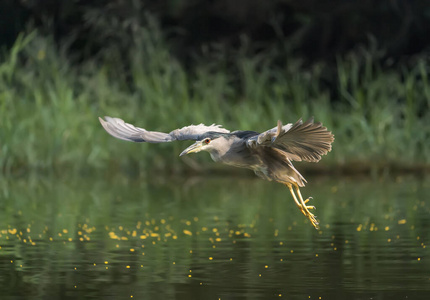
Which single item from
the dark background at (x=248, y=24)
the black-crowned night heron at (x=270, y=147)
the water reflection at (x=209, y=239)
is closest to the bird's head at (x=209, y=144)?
the black-crowned night heron at (x=270, y=147)

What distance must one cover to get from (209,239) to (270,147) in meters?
1.98

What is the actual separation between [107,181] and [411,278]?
26.6 ft

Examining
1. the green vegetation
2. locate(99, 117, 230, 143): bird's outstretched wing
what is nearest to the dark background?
the green vegetation

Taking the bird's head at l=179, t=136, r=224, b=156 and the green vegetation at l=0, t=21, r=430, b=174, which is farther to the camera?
the green vegetation at l=0, t=21, r=430, b=174

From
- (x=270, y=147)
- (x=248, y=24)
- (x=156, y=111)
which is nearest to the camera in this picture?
(x=270, y=147)

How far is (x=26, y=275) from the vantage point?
28.1ft

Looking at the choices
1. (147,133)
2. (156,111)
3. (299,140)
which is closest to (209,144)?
(299,140)

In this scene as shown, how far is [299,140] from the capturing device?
8.45m

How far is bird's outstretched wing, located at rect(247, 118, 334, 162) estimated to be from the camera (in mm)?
8219

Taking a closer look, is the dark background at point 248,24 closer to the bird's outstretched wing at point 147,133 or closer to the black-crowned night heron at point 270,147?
the bird's outstretched wing at point 147,133

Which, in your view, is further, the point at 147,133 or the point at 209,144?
the point at 147,133

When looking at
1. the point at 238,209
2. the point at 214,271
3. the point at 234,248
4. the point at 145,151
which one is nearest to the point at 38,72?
the point at 145,151

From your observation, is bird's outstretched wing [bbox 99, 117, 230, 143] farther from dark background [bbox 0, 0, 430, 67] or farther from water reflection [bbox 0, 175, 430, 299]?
dark background [bbox 0, 0, 430, 67]

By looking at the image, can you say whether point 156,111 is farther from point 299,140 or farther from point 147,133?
point 299,140
